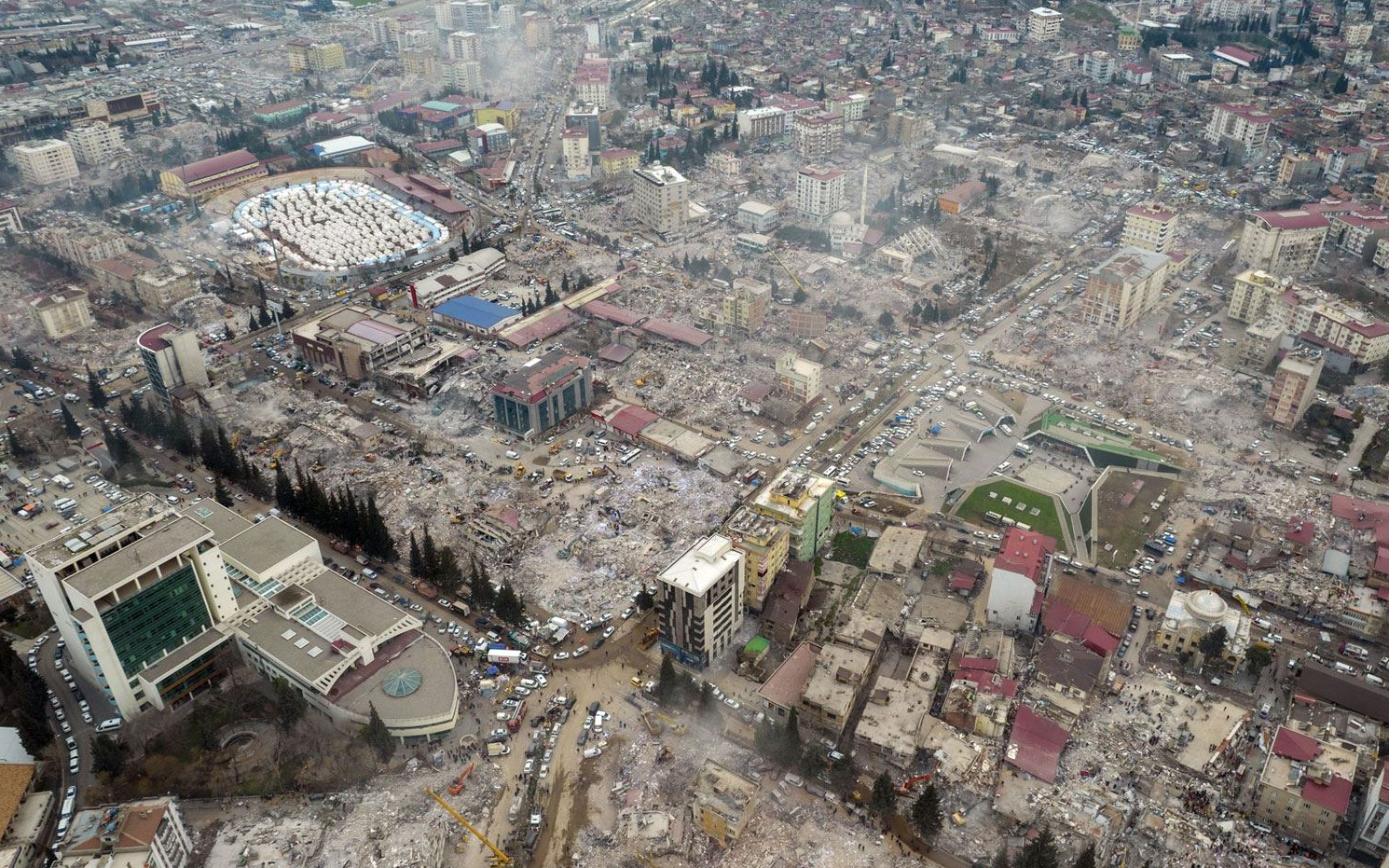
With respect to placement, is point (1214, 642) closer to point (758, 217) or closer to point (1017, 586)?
point (1017, 586)

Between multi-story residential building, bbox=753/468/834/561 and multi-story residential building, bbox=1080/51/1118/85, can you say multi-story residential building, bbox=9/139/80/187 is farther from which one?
multi-story residential building, bbox=1080/51/1118/85

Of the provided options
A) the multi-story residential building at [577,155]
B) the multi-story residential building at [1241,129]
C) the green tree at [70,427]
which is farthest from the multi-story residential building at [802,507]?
the multi-story residential building at [1241,129]

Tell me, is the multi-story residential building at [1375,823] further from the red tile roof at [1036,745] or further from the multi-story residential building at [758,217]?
the multi-story residential building at [758,217]

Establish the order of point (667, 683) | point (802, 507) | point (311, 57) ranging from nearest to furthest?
point (667, 683), point (802, 507), point (311, 57)

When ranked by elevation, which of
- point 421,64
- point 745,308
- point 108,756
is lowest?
point 108,756

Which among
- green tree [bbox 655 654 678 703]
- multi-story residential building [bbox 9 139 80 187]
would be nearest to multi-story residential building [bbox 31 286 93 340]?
multi-story residential building [bbox 9 139 80 187]

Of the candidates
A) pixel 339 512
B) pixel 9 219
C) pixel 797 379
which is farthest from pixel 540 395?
pixel 9 219
